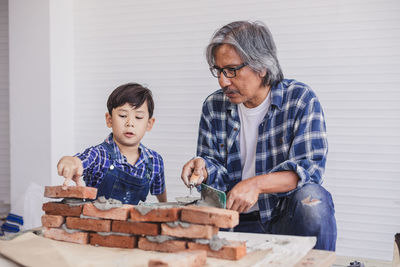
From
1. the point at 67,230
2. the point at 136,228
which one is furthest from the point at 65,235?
the point at 136,228

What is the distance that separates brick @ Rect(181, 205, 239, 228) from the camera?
2.07 meters

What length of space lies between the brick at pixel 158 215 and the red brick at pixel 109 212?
0.04m

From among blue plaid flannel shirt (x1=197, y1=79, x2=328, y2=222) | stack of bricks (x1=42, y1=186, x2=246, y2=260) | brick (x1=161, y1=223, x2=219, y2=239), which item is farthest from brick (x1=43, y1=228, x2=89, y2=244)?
blue plaid flannel shirt (x1=197, y1=79, x2=328, y2=222)

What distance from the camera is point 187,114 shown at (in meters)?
4.98

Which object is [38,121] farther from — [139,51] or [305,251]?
[305,251]

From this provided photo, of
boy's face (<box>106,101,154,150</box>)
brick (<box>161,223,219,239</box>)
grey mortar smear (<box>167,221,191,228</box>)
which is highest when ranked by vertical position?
boy's face (<box>106,101,154,150</box>)

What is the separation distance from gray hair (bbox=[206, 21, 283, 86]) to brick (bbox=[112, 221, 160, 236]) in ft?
4.06

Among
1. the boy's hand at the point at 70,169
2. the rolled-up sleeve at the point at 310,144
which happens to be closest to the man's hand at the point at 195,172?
the rolled-up sleeve at the point at 310,144

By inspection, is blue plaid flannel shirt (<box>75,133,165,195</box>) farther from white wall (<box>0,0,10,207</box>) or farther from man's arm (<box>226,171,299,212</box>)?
white wall (<box>0,0,10,207</box>)

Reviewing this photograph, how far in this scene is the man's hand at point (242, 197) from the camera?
2.55m

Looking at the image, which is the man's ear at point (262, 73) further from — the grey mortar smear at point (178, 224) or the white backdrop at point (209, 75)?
the white backdrop at point (209, 75)

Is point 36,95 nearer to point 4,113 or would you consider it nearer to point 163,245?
point 4,113

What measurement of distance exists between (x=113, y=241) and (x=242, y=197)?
26.6 inches

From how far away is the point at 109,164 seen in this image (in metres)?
3.40
